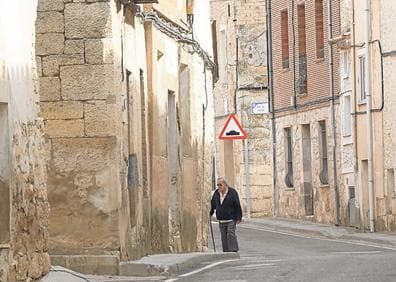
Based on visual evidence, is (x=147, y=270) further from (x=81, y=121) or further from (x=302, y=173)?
(x=302, y=173)

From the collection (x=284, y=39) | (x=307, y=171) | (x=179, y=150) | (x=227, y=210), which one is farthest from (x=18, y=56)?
(x=284, y=39)

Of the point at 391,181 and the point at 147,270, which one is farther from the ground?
the point at 391,181

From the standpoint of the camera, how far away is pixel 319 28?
140ft

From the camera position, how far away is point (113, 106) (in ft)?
68.2

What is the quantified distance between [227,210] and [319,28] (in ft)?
53.6

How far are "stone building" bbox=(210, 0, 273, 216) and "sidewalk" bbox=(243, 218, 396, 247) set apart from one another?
6.25ft

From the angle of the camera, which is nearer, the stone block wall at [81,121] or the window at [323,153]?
the stone block wall at [81,121]

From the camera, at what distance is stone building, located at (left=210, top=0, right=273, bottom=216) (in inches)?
1898

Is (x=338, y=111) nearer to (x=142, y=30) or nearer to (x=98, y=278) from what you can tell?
(x=142, y=30)

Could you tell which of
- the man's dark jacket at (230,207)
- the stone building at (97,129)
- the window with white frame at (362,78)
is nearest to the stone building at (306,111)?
the window with white frame at (362,78)

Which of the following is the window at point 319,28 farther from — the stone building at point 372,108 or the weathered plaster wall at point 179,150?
the weathered plaster wall at point 179,150

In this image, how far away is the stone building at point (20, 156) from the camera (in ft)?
50.7

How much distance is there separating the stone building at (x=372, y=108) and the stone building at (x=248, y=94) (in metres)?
9.15

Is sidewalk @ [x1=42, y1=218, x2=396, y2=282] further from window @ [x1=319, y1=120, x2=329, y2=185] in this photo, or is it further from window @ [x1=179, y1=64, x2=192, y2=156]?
window @ [x1=319, y1=120, x2=329, y2=185]
